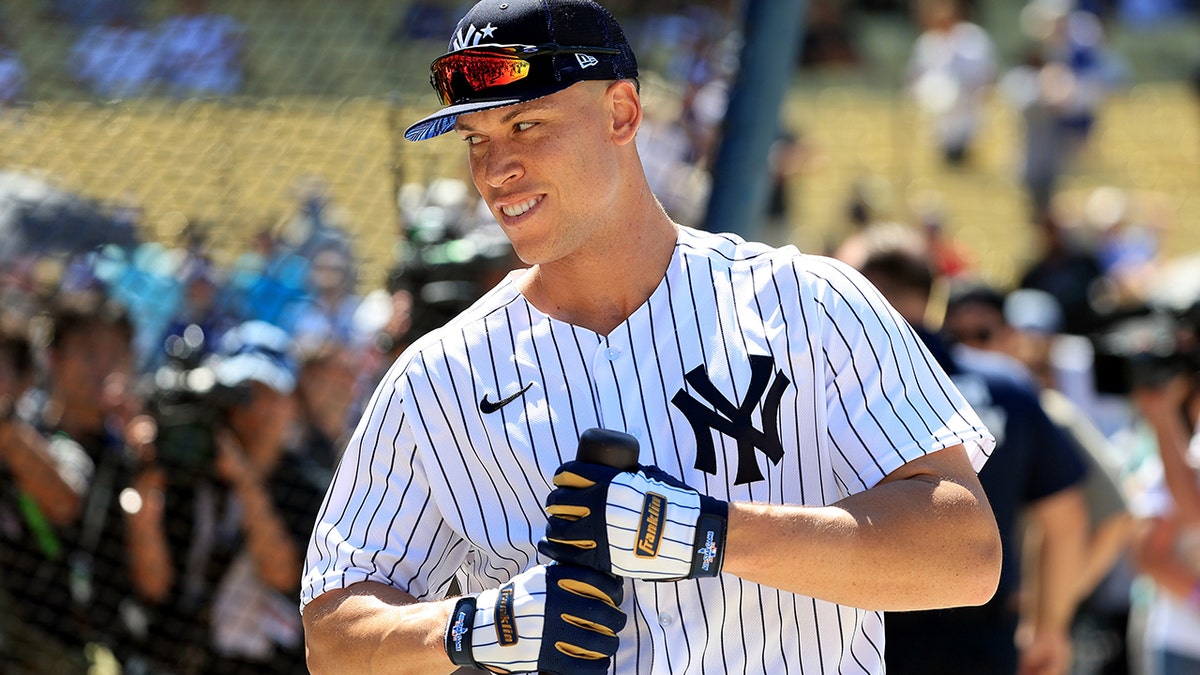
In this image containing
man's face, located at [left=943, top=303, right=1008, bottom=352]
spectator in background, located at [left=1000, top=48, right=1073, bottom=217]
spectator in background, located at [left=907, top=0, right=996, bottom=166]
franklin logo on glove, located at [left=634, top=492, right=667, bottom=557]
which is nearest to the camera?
franklin logo on glove, located at [left=634, top=492, right=667, bottom=557]

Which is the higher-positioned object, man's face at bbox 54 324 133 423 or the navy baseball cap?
man's face at bbox 54 324 133 423

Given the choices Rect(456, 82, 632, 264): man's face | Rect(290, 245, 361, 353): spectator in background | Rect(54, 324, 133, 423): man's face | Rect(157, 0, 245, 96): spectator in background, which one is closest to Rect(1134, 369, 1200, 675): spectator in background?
Rect(290, 245, 361, 353): spectator in background

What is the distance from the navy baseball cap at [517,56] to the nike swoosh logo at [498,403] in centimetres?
33

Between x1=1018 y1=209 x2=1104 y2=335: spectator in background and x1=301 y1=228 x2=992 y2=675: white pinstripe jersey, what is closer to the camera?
x1=301 y1=228 x2=992 y2=675: white pinstripe jersey

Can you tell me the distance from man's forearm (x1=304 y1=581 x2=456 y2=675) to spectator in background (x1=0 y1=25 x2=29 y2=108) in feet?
10.8

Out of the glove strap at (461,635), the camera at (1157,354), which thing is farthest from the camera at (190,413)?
the camera at (1157,354)

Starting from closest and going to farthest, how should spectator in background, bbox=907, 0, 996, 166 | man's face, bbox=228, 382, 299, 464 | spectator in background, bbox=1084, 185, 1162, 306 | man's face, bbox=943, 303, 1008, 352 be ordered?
man's face, bbox=228, 382, 299, 464 < man's face, bbox=943, 303, 1008, 352 < spectator in background, bbox=1084, 185, 1162, 306 < spectator in background, bbox=907, 0, 996, 166

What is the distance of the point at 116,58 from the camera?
470cm

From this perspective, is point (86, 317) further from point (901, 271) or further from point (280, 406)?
point (901, 271)

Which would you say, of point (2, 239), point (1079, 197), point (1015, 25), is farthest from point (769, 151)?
point (1015, 25)

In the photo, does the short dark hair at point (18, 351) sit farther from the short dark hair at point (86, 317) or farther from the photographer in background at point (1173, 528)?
the photographer in background at point (1173, 528)

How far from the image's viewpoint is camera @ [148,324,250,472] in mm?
3621

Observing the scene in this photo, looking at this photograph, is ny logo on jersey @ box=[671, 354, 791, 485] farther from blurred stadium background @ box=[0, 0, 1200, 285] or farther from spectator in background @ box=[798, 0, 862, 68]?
spectator in background @ box=[798, 0, 862, 68]

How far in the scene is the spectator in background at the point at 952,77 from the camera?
459 inches
